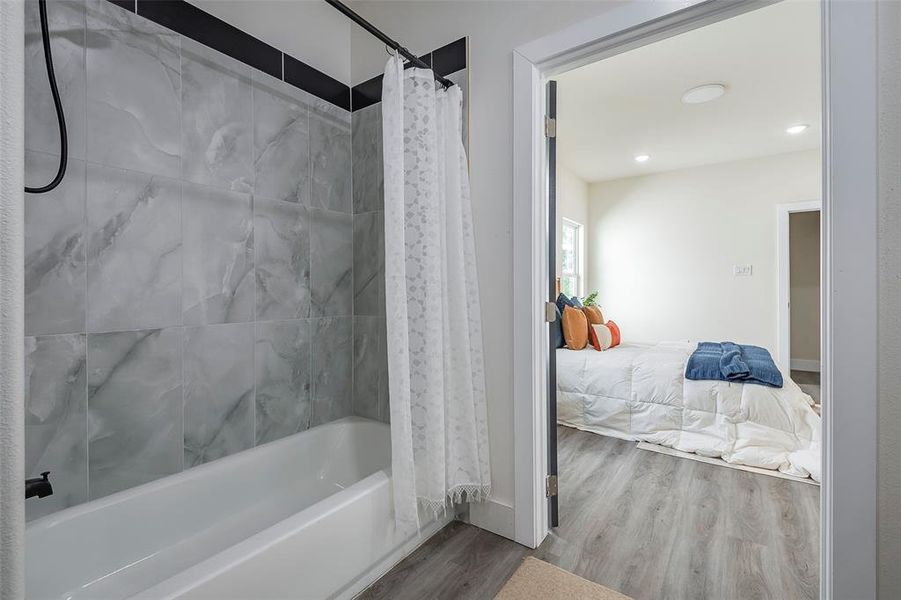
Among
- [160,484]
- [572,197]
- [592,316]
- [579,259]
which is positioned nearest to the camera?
[160,484]

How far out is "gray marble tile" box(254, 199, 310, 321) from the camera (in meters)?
1.89

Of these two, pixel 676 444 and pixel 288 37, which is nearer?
pixel 288 37

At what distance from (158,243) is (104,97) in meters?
0.52

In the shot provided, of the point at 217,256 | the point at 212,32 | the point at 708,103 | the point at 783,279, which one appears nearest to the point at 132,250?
the point at 217,256

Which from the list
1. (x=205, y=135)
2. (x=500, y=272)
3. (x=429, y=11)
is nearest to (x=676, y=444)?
(x=500, y=272)

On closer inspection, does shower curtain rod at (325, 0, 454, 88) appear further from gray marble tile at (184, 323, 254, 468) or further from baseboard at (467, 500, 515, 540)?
baseboard at (467, 500, 515, 540)

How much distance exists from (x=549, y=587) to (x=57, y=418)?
5.89 ft

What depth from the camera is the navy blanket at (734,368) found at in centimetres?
276

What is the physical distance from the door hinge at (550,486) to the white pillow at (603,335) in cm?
210

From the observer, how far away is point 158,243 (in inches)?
61.3

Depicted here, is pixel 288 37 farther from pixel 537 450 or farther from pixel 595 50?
pixel 537 450

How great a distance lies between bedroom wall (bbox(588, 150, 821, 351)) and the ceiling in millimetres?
327

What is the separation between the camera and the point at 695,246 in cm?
509

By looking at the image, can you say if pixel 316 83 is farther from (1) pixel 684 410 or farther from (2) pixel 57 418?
(1) pixel 684 410
